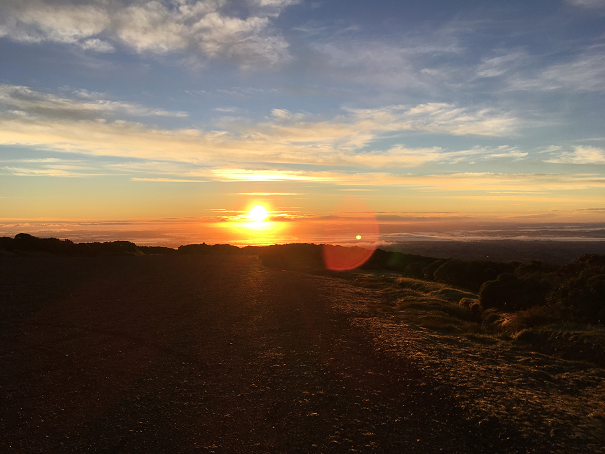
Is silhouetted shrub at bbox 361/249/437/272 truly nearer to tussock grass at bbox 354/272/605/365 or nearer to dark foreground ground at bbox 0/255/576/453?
tussock grass at bbox 354/272/605/365

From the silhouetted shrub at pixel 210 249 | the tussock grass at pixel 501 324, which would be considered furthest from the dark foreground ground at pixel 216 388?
the silhouetted shrub at pixel 210 249

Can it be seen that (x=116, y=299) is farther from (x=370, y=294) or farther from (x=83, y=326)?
(x=370, y=294)

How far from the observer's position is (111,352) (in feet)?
33.4

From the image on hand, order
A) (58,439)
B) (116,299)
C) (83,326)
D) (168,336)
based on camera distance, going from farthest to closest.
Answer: (116,299) → (83,326) → (168,336) → (58,439)

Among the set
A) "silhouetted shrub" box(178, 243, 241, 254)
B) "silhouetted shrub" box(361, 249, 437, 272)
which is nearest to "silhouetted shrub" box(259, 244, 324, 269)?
"silhouetted shrub" box(361, 249, 437, 272)

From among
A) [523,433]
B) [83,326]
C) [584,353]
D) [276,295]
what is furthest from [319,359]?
[276,295]

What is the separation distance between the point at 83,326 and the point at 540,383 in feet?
41.9

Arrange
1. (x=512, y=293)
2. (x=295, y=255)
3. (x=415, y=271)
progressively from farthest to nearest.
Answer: (x=295, y=255) → (x=415, y=271) → (x=512, y=293)

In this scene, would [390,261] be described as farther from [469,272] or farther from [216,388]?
[216,388]

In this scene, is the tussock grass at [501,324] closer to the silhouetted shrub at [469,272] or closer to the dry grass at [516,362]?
the dry grass at [516,362]

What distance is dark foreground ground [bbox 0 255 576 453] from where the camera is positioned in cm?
594

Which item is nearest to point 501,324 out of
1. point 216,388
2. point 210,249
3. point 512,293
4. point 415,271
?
point 512,293

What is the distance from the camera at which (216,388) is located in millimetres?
7840

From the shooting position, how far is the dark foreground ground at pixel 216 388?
5.94 metres
